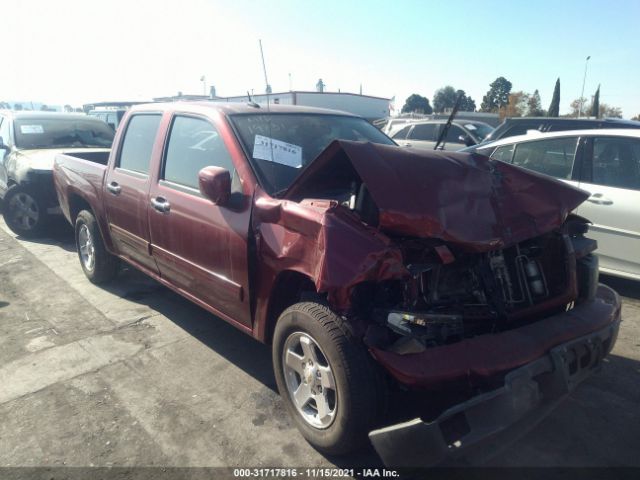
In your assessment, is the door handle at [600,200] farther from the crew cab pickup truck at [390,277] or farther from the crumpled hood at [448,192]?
the crumpled hood at [448,192]

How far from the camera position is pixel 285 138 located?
11.2 ft

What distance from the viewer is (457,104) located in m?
3.01

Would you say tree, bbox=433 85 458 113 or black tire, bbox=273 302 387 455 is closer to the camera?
black tire, bbox=273 302 387 455

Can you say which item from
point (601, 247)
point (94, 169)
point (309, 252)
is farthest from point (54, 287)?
point (601, 247)

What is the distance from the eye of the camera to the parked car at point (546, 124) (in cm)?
777

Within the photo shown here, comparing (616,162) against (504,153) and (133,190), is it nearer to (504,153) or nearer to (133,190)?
(504,153)

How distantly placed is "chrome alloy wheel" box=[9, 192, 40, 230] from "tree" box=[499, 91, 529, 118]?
45.3 m

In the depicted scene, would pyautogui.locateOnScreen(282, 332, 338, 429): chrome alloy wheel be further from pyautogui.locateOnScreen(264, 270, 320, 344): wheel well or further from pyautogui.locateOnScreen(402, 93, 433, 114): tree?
pyautogui.locateOnScreen(402, 93, 433, 114): tree

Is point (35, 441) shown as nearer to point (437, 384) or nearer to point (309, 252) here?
point (309, 252)

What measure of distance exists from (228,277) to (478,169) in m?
1.69

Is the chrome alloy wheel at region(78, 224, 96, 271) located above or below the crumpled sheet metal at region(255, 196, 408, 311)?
below

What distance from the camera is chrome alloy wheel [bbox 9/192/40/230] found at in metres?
7.09

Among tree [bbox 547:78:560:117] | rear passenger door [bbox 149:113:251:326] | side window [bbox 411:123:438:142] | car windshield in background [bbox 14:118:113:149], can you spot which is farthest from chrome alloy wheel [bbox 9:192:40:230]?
tree [bbox 547:78:560:117]

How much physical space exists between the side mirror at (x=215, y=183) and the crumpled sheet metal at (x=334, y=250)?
487 mm
